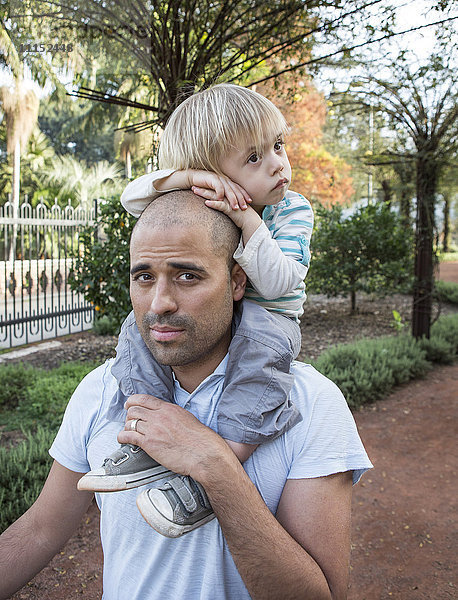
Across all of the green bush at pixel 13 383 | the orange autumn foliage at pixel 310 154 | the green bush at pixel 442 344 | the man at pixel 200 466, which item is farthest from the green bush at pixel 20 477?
the orange autumn foliage at pixel 310 154

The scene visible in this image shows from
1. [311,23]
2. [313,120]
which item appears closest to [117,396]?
[311,23]

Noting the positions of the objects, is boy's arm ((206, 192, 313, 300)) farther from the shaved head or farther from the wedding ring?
the wedding ring

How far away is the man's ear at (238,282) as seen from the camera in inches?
66.7

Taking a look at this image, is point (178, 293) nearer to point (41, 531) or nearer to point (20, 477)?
point (41, 531)

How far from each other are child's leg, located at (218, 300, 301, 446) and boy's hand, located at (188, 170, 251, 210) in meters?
0.35

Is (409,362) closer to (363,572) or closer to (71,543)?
(363,572)

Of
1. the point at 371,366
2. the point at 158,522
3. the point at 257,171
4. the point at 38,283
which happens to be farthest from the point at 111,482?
the point at 38,283

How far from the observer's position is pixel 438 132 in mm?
7840

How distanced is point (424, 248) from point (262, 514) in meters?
7.99

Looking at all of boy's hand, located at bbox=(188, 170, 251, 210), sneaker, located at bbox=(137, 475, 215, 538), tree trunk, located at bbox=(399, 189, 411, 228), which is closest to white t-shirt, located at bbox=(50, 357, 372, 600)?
sneaker, located at bbox=(137, 475, 215, 538)

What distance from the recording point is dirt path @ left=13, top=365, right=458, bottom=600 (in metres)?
3.38

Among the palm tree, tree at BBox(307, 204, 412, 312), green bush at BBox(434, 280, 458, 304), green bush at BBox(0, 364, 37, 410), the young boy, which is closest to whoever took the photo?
the young boy

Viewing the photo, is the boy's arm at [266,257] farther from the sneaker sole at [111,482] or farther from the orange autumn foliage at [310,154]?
the orange autumn foliage at [310,154]

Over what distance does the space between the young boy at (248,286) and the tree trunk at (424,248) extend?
7027 mm
